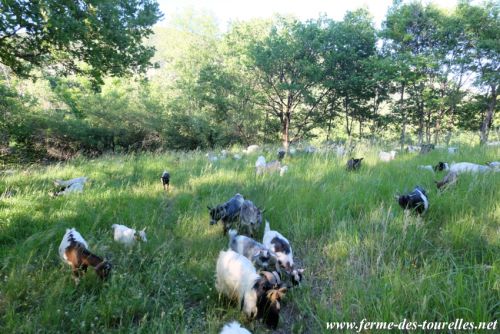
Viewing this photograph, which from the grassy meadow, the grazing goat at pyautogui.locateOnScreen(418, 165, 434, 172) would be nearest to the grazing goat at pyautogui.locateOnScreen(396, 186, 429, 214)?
the grassy meadow

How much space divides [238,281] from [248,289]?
10 centimetres

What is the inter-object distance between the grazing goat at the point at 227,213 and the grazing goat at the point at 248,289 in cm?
97

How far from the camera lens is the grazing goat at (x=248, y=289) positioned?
5.59 ft

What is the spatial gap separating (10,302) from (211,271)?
1317 millimetres

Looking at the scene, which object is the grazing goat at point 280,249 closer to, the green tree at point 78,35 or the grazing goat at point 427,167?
the grazing goat at point 427,167

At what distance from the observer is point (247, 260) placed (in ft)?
6.58

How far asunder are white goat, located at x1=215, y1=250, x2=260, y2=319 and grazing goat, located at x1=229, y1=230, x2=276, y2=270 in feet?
0.83

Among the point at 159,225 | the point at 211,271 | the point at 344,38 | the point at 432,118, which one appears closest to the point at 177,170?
the point at 159,225

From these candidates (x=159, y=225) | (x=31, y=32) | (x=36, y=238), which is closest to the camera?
(x=36, y=238)

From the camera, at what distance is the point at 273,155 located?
767 centimetres

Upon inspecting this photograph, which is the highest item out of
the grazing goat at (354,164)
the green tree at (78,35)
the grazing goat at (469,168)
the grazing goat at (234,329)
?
the green tree at (78,35)

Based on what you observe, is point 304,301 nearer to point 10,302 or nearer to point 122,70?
point 10,302

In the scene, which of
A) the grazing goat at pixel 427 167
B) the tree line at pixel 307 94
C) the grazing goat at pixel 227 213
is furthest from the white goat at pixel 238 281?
the tree line at pixel 307 94

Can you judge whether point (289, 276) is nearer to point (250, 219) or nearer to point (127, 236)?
point (250, 219)
